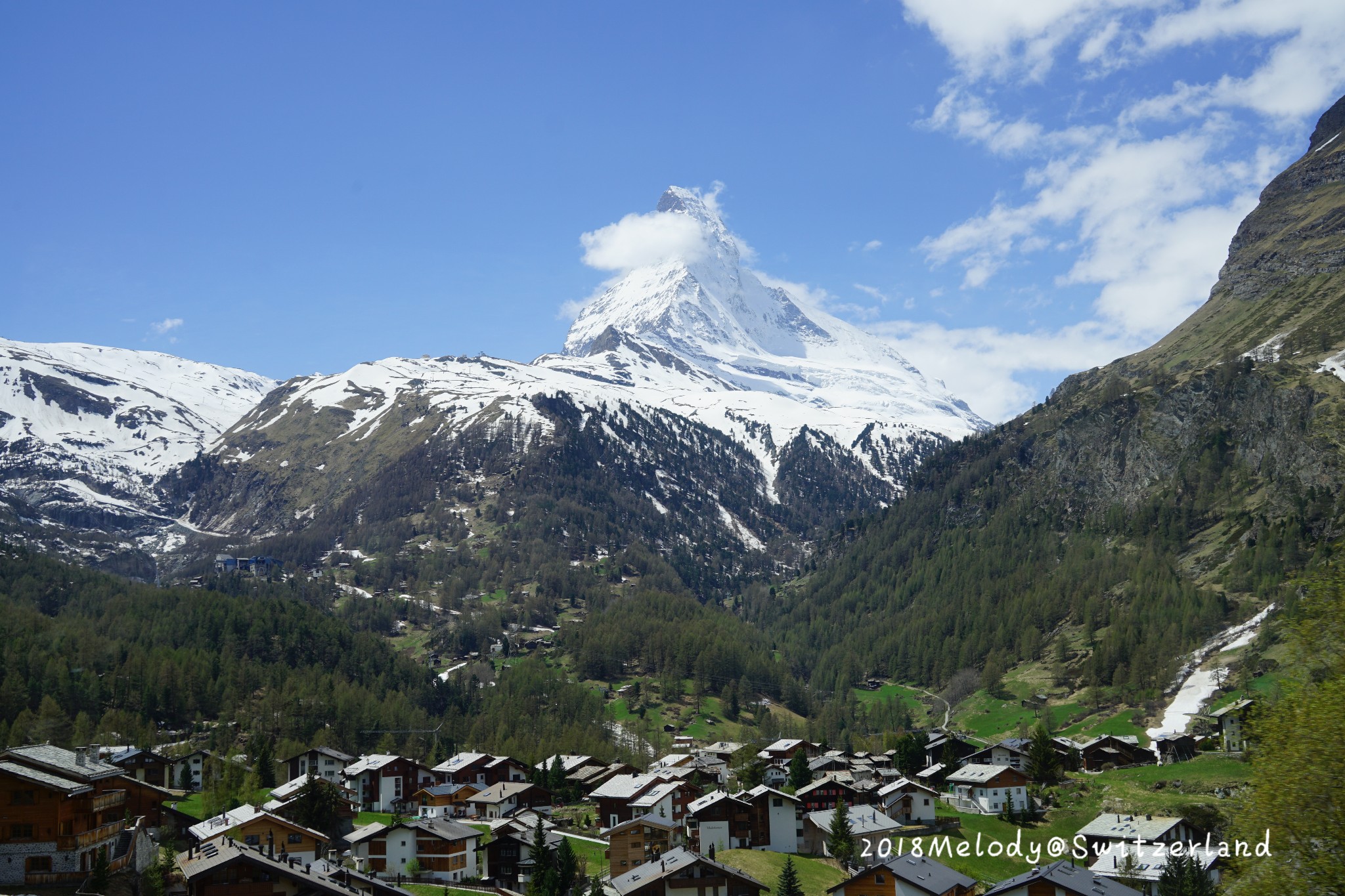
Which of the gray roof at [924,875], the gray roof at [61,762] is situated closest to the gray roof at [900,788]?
the gray roof at [924,875]

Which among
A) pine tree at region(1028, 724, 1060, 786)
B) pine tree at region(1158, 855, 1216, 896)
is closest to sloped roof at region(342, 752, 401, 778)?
pine tree at region(1028, 724, 1060, 786)

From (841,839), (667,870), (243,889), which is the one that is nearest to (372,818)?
(841,839)

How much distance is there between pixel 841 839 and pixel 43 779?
208 feet

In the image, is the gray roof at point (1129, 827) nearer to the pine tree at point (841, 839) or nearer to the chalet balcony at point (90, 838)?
the pine tree at point (841, 839)

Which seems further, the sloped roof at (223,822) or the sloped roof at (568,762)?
the sloped roof at (568,762)

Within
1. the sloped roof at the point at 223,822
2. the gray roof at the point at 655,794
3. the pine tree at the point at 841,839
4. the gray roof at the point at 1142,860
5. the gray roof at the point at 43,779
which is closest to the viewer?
the gray roof at the point at 43,779

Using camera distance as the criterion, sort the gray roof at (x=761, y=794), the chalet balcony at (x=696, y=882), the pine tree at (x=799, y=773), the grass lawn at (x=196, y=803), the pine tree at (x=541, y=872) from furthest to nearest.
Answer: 1. the pine tree at (x=799, y=773)
2. the gray roof at (x=761, y=794)
3. the grass lawn at (x=196, y=803)
4. the pine tree at (x=541, y=872)
5. the chalet balcony at (x=696, y=882)

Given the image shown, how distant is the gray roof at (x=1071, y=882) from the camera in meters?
63.3

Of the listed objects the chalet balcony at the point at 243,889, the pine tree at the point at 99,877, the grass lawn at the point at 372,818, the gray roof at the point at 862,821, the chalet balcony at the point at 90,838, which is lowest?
the gray roof at the point at 862,821

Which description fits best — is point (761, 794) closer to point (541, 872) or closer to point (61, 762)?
point (541, 872)

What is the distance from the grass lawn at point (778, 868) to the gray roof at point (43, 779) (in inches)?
1914

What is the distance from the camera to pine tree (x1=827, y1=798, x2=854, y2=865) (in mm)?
96062

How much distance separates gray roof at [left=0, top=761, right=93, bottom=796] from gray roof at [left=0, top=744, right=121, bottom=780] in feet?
9.75

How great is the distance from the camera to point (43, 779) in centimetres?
6128
